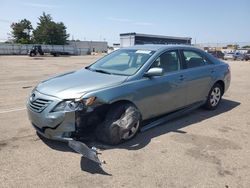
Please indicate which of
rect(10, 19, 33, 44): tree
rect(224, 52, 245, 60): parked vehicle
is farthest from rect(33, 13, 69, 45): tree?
rect(224, 52, 245, 60): parked vehicle

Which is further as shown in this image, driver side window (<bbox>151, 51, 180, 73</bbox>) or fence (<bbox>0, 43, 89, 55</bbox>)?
fence (<bbox>0, 43, 89, 55</bbox>)

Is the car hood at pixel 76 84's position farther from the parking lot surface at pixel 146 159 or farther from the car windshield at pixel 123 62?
the parking lot surface at pixel 146 159

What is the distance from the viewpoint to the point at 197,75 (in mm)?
6148

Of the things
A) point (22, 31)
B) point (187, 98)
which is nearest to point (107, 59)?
point (187, 98)

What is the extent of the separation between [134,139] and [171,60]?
72.0 inches

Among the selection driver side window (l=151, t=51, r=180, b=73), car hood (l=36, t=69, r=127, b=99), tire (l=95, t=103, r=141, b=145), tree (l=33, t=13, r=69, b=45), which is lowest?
tire (l=95, t=103, r=141, b=145)

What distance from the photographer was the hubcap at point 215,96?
6.80m

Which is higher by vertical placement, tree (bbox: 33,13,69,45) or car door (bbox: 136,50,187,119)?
tree (bbox: 33,13,69,45)

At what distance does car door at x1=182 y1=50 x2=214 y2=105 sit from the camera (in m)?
5.99

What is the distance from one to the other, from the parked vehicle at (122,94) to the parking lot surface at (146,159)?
0.29m

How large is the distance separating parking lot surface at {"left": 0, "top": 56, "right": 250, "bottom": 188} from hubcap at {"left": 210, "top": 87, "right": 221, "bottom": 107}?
38.3 inches

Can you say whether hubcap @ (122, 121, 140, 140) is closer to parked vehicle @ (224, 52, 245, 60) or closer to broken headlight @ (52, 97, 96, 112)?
broken headlight @ (52, 97, 96, 112)

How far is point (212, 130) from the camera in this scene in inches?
216

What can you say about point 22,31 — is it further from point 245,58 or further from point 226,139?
point 226,139
